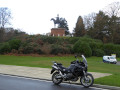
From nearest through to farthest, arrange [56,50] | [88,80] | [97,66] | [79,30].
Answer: [88,80], [97,66], [56,50], [79,30]

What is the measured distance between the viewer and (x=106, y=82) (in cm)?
1019

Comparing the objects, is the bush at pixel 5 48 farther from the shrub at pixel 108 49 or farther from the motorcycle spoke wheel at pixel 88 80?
the motorcycle spoke wheel at pixel 88 80

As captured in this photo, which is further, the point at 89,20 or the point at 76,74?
the point at 89,20

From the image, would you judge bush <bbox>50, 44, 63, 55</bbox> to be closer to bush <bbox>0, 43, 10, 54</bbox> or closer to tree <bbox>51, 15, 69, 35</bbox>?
bush <bbox>0, 43, 10, 54</bbox>

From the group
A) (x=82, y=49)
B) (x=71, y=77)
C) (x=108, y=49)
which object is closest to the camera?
(x=71, y=77)

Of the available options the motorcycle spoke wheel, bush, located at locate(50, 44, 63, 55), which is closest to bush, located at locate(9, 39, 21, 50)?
bush, located at locate(50, 44, 63, 55)

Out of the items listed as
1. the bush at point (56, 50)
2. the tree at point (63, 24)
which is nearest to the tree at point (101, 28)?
the tree at point (63, 24)

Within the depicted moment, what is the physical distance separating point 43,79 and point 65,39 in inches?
1554

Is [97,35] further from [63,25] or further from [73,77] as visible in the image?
[73,77]

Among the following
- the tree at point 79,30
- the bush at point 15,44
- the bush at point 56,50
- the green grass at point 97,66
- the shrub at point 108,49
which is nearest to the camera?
the green grass at point 97,66

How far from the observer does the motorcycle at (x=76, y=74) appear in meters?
9.69

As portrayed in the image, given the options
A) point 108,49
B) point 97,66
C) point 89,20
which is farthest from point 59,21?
point 97,66

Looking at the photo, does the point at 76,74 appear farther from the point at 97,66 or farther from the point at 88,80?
the point at 97,66

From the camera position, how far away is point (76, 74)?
9.95 meters
